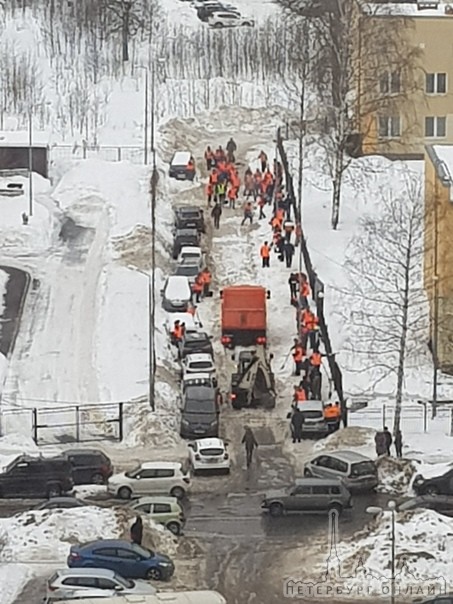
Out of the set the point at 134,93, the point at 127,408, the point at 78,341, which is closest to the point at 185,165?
the point at 134,93

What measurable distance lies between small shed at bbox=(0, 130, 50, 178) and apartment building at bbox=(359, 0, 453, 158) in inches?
345

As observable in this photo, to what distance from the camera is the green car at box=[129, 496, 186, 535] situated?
27719 millimetres

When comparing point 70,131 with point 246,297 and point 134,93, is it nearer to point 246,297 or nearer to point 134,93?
point 134,93

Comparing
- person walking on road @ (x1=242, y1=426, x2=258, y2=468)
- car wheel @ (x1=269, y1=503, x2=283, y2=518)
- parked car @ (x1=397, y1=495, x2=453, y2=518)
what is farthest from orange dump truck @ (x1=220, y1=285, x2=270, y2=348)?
parked car @ (x1=397, y1=495, x2=453, y2=518)

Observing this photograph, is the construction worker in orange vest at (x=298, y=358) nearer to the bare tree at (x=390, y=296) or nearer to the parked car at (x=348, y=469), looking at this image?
the bare tree at (x=390, y=296)

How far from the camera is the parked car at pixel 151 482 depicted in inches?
1157

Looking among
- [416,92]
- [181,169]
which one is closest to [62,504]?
[181,169]

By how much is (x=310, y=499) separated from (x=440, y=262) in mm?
9551

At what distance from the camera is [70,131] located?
182 feet

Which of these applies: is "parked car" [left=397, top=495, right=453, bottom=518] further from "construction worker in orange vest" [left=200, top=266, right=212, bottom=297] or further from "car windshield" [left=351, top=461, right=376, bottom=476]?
"construction worker in orange vest" [left=200, top=266, right=212, bottom=297]

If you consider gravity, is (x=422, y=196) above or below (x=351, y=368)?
above

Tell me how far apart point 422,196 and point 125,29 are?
81.8ft

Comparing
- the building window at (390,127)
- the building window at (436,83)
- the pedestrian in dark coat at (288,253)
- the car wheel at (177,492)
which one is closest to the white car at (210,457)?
the car wheel at (177,492)

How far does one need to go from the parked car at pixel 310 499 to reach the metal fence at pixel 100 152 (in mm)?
24563
